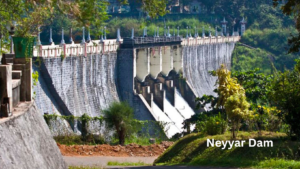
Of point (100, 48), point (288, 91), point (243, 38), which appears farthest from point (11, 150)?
point (243, 38)

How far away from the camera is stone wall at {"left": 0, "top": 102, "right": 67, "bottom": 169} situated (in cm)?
761

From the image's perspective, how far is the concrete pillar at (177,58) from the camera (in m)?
54.0

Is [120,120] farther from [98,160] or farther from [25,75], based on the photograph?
[25,75]

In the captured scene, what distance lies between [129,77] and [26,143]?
112ft

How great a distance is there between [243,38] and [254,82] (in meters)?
51.9

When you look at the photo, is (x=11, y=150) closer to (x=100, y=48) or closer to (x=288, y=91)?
(x=288, y=91)

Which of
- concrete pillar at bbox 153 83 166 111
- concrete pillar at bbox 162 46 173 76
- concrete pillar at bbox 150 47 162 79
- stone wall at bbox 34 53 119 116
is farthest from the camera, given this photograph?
concrete pillar at bbox 162 46 173 76

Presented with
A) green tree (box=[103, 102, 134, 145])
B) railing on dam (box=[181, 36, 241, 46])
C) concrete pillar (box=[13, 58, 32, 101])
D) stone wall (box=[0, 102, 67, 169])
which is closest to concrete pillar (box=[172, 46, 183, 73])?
railing on dam (box=[181, 36, 241, 46])

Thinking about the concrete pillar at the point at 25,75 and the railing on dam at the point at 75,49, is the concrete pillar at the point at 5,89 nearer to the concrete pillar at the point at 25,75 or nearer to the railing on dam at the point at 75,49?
the concrete pillar at the point at 25,75

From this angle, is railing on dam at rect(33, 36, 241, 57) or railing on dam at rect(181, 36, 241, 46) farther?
railing on dam at rect(181, 36, 241, 46)

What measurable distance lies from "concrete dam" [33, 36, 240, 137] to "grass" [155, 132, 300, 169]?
10728 mm

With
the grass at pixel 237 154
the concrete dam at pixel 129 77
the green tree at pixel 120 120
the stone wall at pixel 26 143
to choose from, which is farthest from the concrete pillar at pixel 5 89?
the concrete dam at pixel 129 77

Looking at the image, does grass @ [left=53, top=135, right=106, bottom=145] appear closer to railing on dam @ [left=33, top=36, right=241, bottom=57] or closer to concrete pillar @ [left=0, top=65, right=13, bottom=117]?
railing on dam @ [left=33, top=36, right=241, bottom=57]

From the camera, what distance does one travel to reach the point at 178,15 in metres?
78.9
